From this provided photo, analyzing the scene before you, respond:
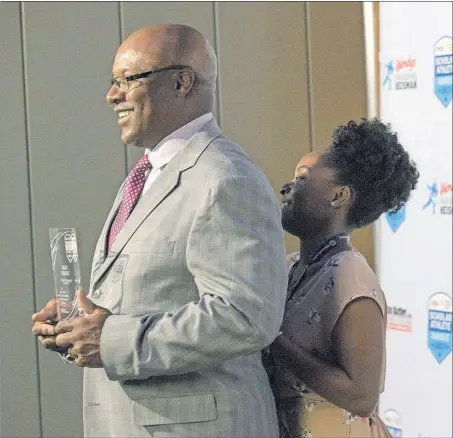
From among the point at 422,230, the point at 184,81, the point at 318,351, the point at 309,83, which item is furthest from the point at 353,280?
the point at 422,230

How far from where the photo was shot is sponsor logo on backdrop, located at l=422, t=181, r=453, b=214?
323 centimetres

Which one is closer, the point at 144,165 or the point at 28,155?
the point at 144,165

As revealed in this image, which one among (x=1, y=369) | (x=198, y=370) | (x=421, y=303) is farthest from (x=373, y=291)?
(x=421, y=303)

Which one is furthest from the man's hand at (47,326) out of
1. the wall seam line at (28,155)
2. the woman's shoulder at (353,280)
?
the wall seam line at (28,155)

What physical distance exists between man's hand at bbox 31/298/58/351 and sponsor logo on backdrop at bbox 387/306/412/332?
77.0 inches

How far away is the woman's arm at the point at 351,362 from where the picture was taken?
174 cm

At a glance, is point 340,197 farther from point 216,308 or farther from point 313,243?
point 216,308

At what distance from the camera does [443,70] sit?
323 cm

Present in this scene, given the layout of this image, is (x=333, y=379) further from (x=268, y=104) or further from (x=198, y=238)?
(x=268, y=104)

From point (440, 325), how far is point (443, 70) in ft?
2.95

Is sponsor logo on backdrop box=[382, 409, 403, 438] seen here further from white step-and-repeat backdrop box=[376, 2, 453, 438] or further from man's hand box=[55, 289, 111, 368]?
man's hand box=[55, 289, 111, 368]

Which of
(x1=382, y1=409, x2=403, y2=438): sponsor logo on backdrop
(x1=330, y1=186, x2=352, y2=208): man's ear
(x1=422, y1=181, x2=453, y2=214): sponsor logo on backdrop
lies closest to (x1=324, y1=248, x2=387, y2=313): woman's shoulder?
(x1=330, y1=186, x2=352, y2=208): man's ear

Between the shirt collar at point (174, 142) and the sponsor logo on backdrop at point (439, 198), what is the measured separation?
1.73 m

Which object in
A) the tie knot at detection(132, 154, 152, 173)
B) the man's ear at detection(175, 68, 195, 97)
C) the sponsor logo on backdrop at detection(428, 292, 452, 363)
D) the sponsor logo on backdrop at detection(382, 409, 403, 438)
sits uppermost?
the man's ear at detection(175, 68, 195, 97)
